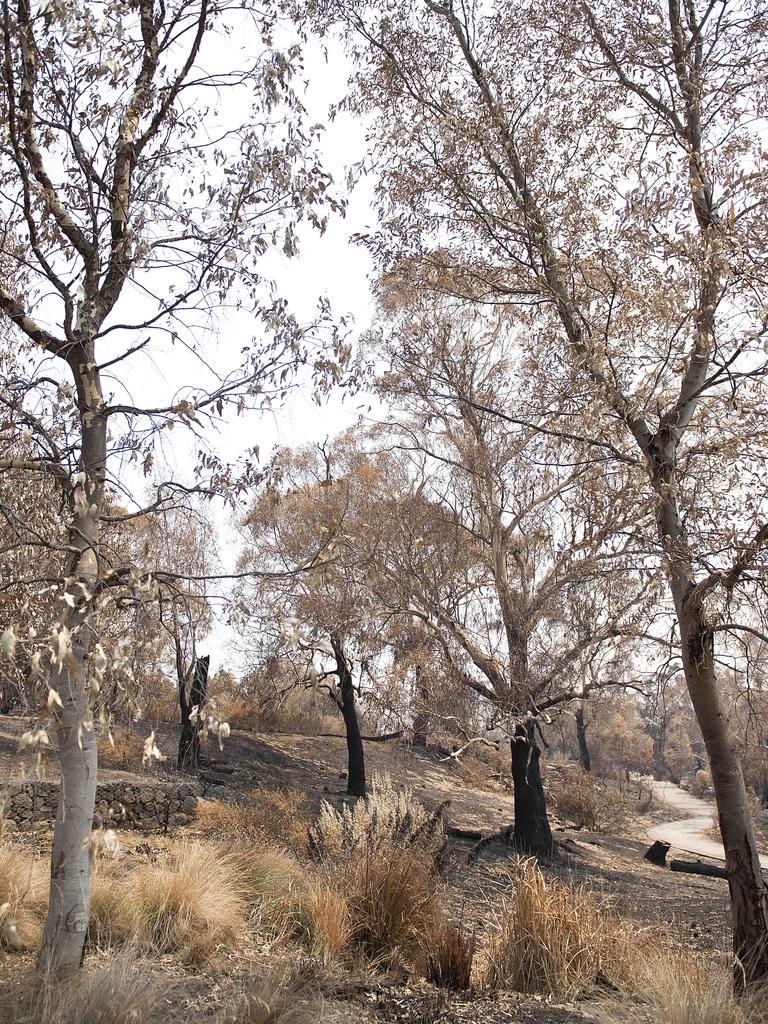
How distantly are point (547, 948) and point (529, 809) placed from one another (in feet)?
32.9

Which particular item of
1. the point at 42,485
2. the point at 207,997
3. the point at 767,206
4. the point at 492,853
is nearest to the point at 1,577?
the point at 42,485

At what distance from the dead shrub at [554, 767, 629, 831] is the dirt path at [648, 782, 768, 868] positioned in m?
1.33

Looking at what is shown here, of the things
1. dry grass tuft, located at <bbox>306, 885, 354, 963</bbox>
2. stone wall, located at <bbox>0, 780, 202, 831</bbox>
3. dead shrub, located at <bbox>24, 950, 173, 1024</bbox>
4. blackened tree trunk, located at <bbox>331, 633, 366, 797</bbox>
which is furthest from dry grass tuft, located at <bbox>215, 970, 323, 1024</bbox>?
blackened tree trunk, located at <bbox>331, 633, 366, 797</bbox>

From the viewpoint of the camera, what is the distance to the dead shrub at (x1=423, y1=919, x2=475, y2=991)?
230 inches

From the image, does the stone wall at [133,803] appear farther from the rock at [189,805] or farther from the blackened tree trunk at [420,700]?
the blackened tree trunk at [420,700]

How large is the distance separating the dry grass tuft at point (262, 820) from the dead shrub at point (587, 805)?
11.4m

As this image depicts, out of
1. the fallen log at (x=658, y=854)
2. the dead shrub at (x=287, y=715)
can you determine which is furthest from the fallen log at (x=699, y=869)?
Answer: the dead shrub at (x=287, y=715)

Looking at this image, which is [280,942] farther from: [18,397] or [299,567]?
[18,397]

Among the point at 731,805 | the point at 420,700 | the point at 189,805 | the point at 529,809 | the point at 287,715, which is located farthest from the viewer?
the point at 287,715

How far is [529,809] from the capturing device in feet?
50.8

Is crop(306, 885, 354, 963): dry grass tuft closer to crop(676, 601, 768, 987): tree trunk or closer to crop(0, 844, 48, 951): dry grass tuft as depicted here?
crop(0, 844, 48, 951): dry grass tuft

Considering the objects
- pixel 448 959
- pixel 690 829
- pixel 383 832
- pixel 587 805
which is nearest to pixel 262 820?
pixel 383 832

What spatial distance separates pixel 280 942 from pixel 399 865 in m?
1.18

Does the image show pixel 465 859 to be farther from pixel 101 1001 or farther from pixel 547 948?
pixel 101 1001
